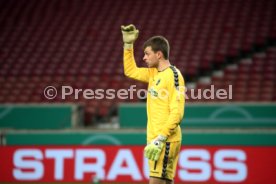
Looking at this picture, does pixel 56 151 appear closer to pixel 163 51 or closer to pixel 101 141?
pixel 101 141

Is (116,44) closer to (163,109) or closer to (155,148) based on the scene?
(163,109)

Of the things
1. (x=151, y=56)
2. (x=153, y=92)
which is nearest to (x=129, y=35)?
(x=151, y=56)

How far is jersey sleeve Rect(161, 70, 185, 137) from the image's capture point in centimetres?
429

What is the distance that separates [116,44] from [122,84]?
82.9 inches

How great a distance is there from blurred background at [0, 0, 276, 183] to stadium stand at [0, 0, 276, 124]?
27 mm

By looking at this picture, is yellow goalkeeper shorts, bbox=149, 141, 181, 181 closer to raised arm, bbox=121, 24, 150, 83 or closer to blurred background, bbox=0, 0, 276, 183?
raised arm, bbox=121, 24, 150, 83

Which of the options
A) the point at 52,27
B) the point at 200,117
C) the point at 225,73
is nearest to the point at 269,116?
the point at 200,117

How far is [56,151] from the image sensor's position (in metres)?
8.02

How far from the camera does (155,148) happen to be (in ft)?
13.9

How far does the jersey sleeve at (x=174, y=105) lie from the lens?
4289 millimetres

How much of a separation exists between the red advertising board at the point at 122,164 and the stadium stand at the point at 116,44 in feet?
12.8

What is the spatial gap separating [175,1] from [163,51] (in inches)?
468

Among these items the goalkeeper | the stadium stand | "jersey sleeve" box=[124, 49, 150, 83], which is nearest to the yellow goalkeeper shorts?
the goalkeeper

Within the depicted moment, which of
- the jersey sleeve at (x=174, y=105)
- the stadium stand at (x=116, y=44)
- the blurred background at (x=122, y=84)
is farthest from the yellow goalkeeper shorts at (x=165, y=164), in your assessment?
the stadium stand at (x=116, y=44)
